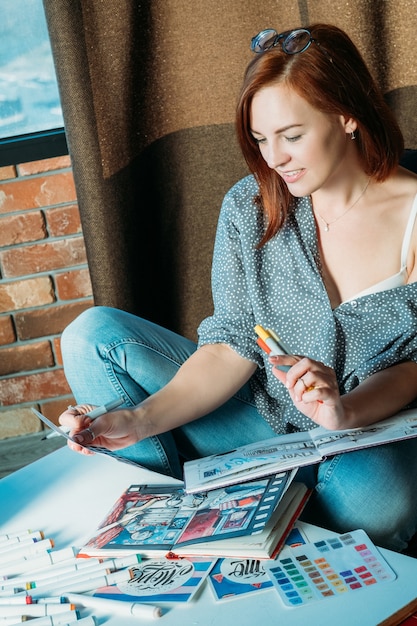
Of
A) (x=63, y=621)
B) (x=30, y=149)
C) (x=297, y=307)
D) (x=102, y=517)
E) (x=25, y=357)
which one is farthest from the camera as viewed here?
(x=25, y=357)

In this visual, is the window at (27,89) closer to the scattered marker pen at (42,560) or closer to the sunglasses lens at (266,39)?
the sunglasses lens at (266,39)

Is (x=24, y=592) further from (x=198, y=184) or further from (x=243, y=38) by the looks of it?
(x=243, y=38)

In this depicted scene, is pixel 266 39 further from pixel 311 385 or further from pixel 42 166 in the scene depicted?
pixel 42 166

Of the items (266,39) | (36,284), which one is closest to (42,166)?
(36,284)

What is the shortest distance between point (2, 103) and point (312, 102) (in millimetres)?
1164

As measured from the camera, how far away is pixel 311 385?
1.08m

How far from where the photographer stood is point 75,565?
1.04 m

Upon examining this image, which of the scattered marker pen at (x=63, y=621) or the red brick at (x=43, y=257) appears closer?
the scattered marker pen at (x=63, y=621)

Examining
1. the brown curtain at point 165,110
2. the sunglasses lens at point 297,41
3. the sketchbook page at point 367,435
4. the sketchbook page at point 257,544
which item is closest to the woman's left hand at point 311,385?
the sketchbook page at point 367,435

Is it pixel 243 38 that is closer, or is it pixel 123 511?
pixel 123 511

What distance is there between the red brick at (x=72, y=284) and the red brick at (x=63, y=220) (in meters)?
0.11

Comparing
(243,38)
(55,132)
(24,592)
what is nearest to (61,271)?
(55,132)

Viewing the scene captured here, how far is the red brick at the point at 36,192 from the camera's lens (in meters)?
2.13

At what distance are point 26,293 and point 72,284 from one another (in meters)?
0.13
